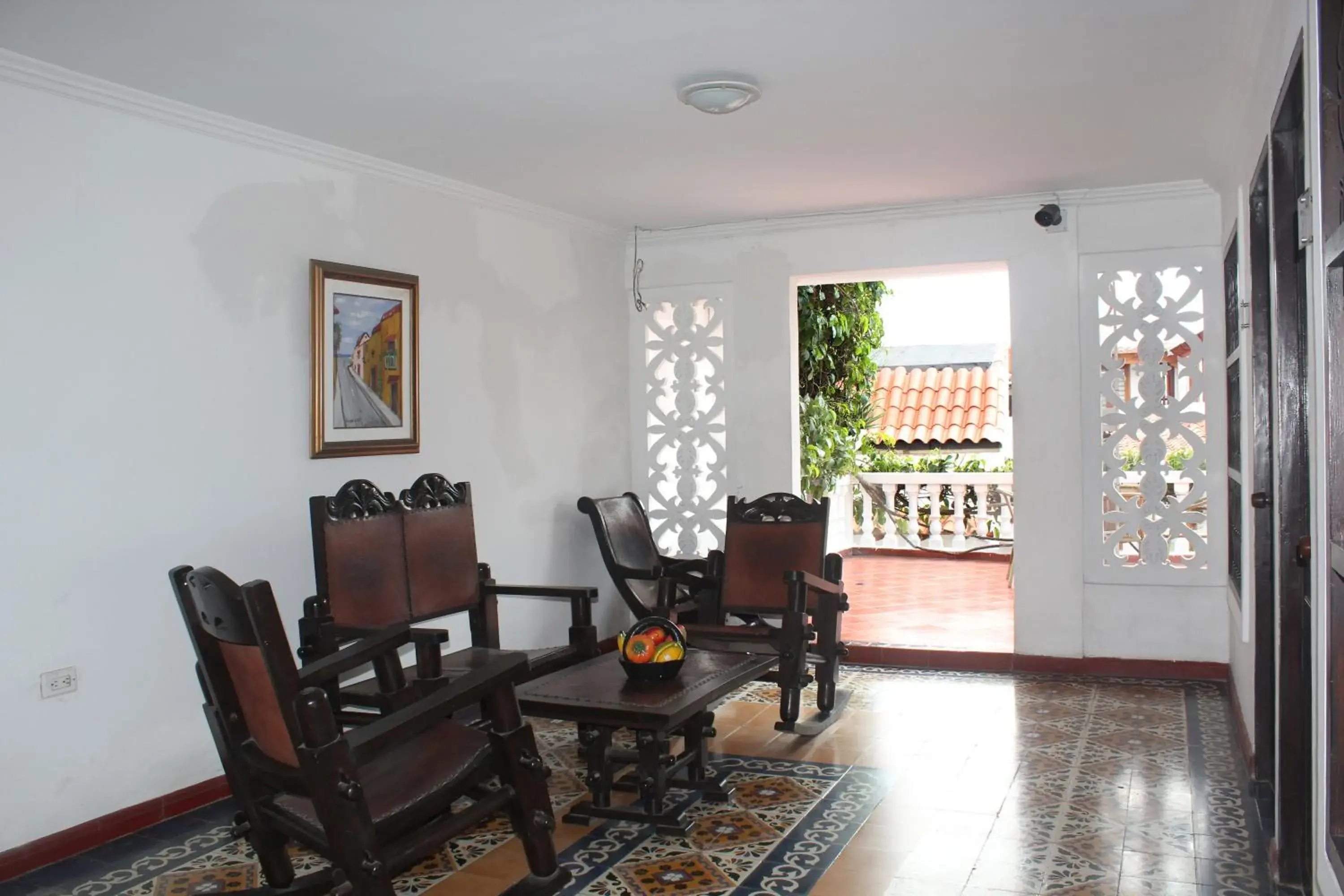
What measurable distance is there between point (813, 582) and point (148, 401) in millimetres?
2668

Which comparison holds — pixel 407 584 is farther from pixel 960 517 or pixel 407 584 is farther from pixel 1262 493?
pixel 960 517

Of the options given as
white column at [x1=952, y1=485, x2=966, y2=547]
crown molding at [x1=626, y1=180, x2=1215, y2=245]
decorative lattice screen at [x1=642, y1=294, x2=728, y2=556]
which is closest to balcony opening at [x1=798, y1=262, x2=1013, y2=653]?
white column at [x1=952, y1=485, x2=966, y2=547]

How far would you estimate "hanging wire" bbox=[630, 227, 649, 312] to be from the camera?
6.52m

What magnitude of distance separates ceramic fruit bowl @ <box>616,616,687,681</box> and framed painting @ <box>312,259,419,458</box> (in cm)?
157

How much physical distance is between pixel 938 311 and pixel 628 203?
791 centimetres

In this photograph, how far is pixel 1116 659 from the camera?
5.52 metres

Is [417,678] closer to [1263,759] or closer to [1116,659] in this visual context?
[1263,759]

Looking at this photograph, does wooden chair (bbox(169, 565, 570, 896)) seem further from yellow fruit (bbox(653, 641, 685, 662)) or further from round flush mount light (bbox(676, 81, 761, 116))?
round flush mount light (bbox(676, 81, 761, 116))

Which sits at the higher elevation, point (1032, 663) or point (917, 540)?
point (917, 540)

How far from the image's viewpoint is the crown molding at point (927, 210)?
5.39 m

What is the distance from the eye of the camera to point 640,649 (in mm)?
3676

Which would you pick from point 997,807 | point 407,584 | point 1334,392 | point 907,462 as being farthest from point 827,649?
point 907,462

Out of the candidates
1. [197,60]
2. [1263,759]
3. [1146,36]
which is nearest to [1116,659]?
[1263,759]

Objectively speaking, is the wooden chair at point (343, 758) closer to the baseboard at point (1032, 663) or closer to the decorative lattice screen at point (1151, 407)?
the baseboard at point (1032, 663)
